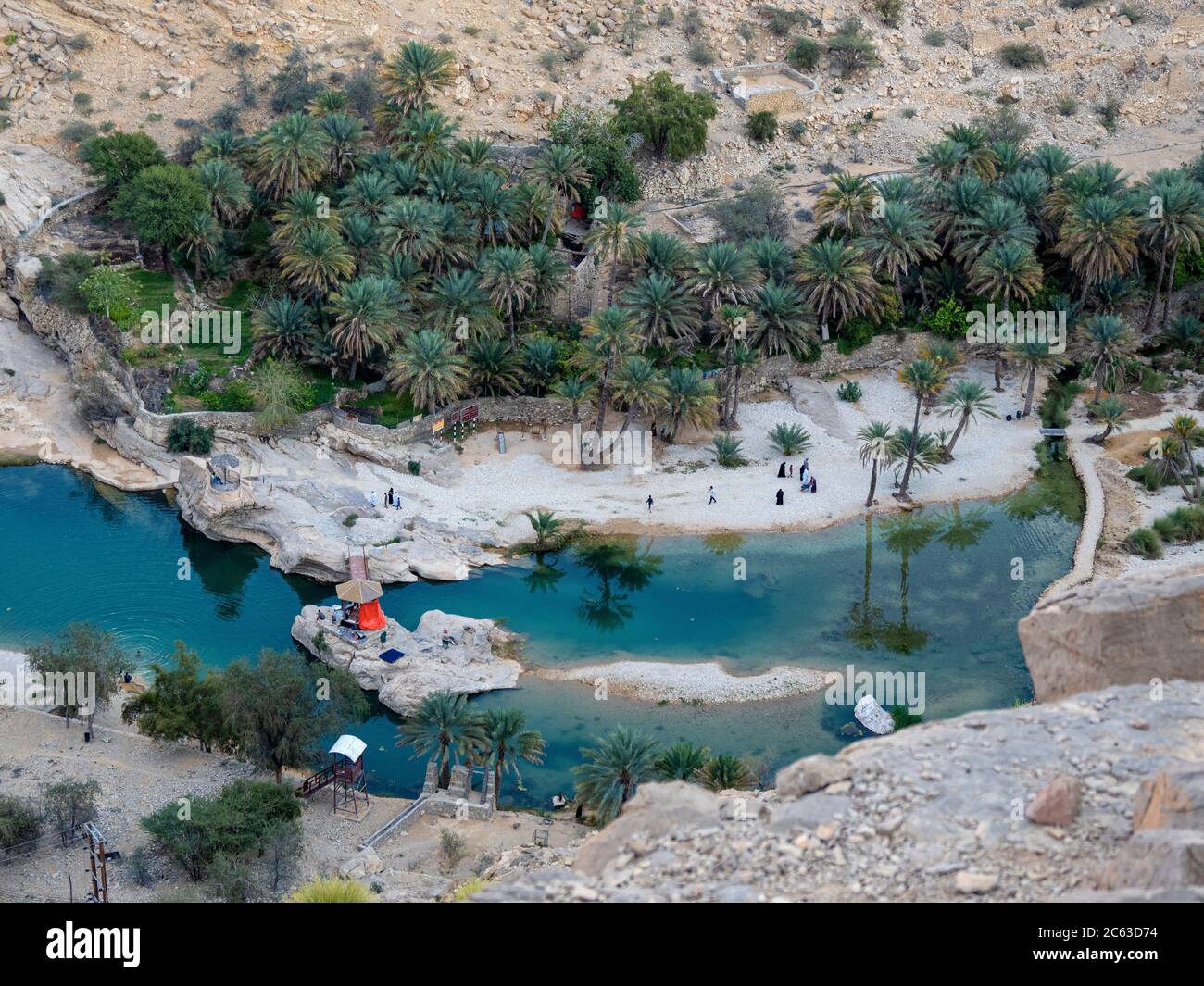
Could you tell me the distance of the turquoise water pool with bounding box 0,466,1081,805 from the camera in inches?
2060

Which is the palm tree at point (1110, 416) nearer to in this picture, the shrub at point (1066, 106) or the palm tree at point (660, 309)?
the palm tree at point (660, 309)

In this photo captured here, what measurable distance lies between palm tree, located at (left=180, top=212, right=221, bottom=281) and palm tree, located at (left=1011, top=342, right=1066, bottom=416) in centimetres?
3406

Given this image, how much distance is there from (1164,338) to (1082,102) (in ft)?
59.7

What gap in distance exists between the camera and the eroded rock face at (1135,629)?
29031 mm

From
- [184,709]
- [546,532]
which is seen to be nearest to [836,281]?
[546,532]

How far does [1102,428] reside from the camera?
224 feet

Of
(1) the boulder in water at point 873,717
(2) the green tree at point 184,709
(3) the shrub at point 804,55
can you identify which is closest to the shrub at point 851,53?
(3) the shrub at point 804,55

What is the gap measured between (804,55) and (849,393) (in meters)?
23.6

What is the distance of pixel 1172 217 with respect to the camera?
233 ft

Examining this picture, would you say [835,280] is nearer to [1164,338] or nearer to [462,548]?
[1164,338]

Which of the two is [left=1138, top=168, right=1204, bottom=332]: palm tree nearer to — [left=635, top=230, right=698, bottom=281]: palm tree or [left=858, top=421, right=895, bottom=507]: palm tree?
[left=858, top=421, right=895, bottom=507]: palm tree

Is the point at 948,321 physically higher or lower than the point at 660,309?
lower

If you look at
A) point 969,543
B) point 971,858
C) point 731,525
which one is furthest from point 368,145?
point 971,858

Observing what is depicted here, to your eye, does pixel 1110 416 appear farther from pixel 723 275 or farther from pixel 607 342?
pixel 607 342
